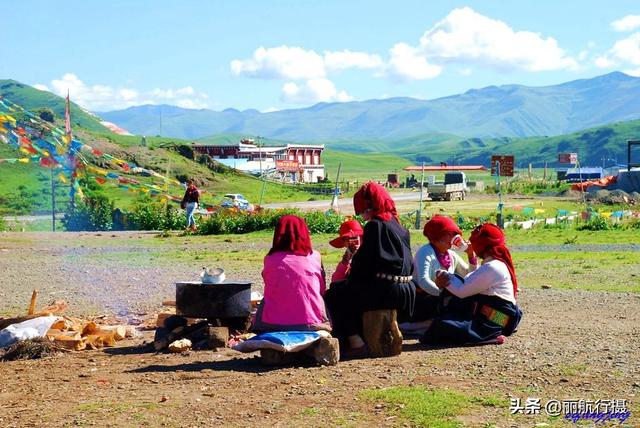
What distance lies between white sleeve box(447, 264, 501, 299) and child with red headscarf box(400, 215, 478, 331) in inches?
8.8

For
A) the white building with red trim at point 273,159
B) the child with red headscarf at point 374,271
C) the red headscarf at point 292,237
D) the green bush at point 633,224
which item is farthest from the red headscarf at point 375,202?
the white building with red trim at point 273,159

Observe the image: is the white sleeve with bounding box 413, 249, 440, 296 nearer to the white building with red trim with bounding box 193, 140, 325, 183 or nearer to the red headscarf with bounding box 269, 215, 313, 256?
the red headscarf with bounding box 269, 215, 313, 256

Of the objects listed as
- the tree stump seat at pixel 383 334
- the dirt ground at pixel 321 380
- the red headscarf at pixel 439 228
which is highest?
the red headscarf at pixel 439 228

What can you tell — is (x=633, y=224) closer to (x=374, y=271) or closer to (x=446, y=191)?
(x=374, y=271)

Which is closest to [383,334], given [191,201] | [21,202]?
[191,201]

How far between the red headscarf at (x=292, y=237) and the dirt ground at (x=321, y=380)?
3.61 feet

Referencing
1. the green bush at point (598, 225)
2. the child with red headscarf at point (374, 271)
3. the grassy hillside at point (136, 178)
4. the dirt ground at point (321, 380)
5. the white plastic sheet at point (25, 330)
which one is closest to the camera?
the dirt ground at point (321, 380)

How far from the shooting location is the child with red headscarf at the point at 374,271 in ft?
30.8

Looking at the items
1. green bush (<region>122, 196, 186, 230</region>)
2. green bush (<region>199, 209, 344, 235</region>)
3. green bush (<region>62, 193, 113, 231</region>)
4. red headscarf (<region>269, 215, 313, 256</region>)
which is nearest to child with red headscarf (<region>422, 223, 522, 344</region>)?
red headscarf (<region>269, 215, 313, 256</region>)

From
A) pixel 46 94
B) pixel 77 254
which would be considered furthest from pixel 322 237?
pixel 46 94

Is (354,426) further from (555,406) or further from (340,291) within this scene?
(340,291)

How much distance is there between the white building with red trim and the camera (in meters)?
101

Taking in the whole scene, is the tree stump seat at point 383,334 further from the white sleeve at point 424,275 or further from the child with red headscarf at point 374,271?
the white sleeve at point 424,275

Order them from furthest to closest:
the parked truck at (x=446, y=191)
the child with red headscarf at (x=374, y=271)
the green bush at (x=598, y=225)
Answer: the parked truck at (x=446, y=191), the green bush at (x=598, y=225), the child with red headscarf at (x=374, y=271)
